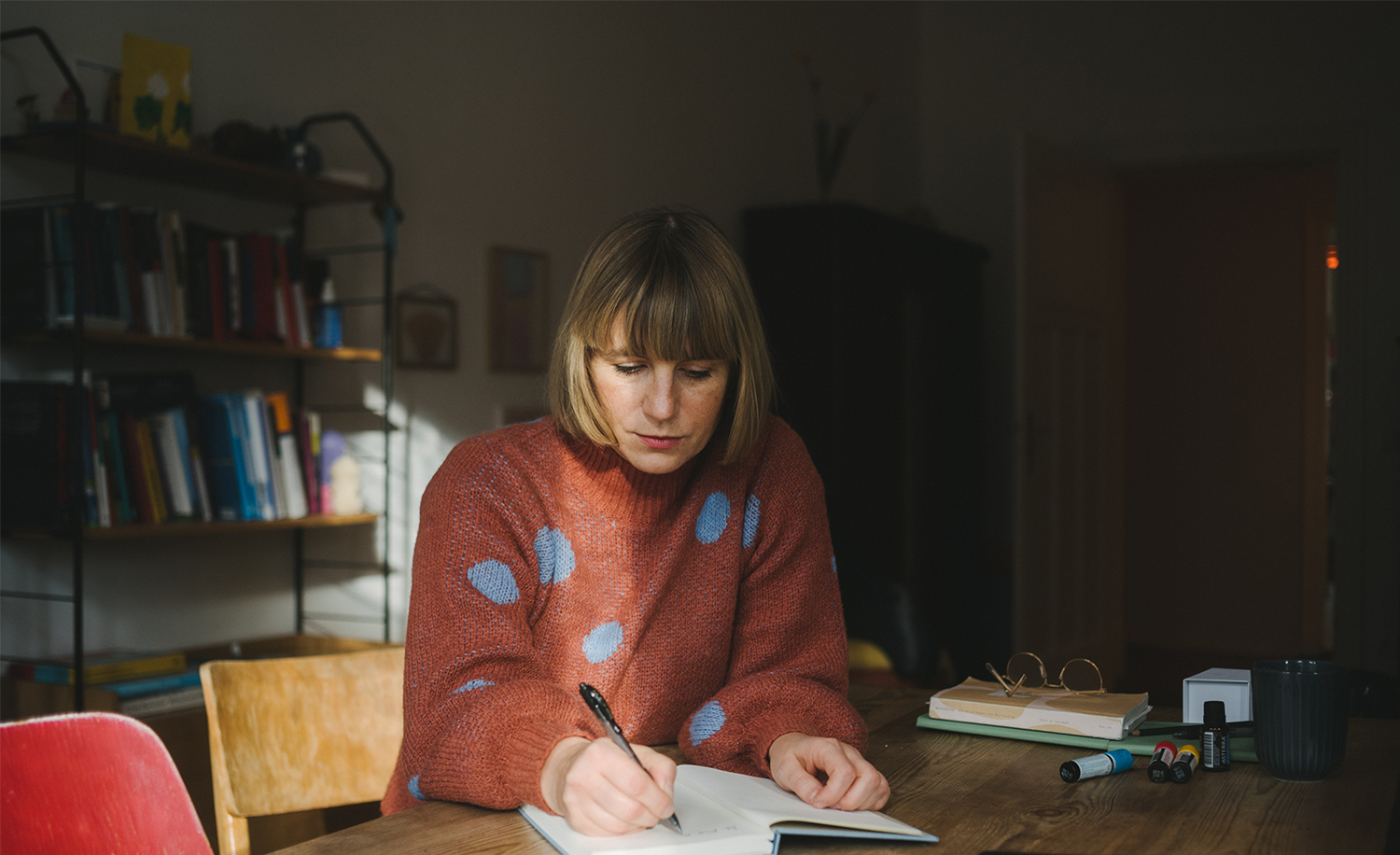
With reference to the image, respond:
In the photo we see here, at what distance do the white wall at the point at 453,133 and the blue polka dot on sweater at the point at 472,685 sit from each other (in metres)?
1.58

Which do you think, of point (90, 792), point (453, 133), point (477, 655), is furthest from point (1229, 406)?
point (90, 792)

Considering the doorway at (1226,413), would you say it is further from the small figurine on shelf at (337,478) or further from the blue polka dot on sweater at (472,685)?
the blue polka dot on sweater at (472,685)

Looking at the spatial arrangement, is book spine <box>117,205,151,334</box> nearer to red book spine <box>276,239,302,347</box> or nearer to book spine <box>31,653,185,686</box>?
red book spine <box>276,239,302,347</box>

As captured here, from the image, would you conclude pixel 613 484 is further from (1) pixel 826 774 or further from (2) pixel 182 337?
(2) pixel 182 337

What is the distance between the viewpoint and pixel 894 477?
13.9ft

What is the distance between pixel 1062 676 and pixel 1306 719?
31 cm

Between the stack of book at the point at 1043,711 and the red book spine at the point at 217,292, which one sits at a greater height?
the red book spine at the point at 217,292

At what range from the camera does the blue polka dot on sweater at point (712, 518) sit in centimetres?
132

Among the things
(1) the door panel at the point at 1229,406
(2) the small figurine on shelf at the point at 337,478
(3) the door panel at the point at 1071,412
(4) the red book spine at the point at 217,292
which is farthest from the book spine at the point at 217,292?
(1) the door panel at the point at 1229,406

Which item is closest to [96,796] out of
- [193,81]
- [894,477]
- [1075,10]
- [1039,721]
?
[1039,721]

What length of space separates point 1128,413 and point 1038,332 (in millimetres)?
1897

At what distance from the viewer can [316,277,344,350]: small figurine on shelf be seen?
8.71ft

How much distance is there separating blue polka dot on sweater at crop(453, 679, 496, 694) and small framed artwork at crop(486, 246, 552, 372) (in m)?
2.27

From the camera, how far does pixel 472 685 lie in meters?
1.04
